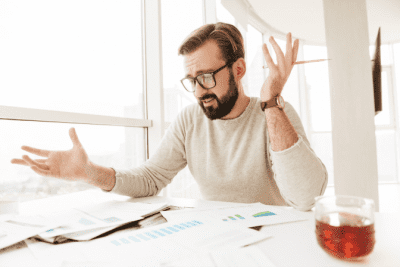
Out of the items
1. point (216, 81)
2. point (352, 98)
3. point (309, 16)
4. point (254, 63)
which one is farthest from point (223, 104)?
point (309, 16)

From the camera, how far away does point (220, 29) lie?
1.32 meters

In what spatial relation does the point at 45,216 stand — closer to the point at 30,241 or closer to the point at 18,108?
the point at 30,241

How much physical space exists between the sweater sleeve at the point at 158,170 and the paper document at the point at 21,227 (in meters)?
0.32

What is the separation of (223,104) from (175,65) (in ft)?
3.97

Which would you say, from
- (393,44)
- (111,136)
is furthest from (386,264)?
(393,44)

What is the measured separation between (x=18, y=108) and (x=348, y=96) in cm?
264

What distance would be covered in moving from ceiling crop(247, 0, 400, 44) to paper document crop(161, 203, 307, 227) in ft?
13.8

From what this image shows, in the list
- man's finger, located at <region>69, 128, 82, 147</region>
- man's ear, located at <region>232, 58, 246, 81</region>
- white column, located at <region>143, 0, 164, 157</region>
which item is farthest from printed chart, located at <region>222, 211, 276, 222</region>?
white column, located at <region>143, 0, 164, 157</region>

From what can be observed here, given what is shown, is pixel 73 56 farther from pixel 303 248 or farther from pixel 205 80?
pixel 303 248

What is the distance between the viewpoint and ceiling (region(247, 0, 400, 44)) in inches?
160

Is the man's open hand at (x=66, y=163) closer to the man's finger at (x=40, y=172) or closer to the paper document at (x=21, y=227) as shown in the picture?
the man's finger at (x=40, y=172)

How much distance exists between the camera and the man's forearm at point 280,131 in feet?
2.90

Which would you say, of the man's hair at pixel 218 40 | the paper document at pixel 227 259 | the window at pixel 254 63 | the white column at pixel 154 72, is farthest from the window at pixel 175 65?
the window at pixel 254 63

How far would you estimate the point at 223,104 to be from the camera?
1261 mm
